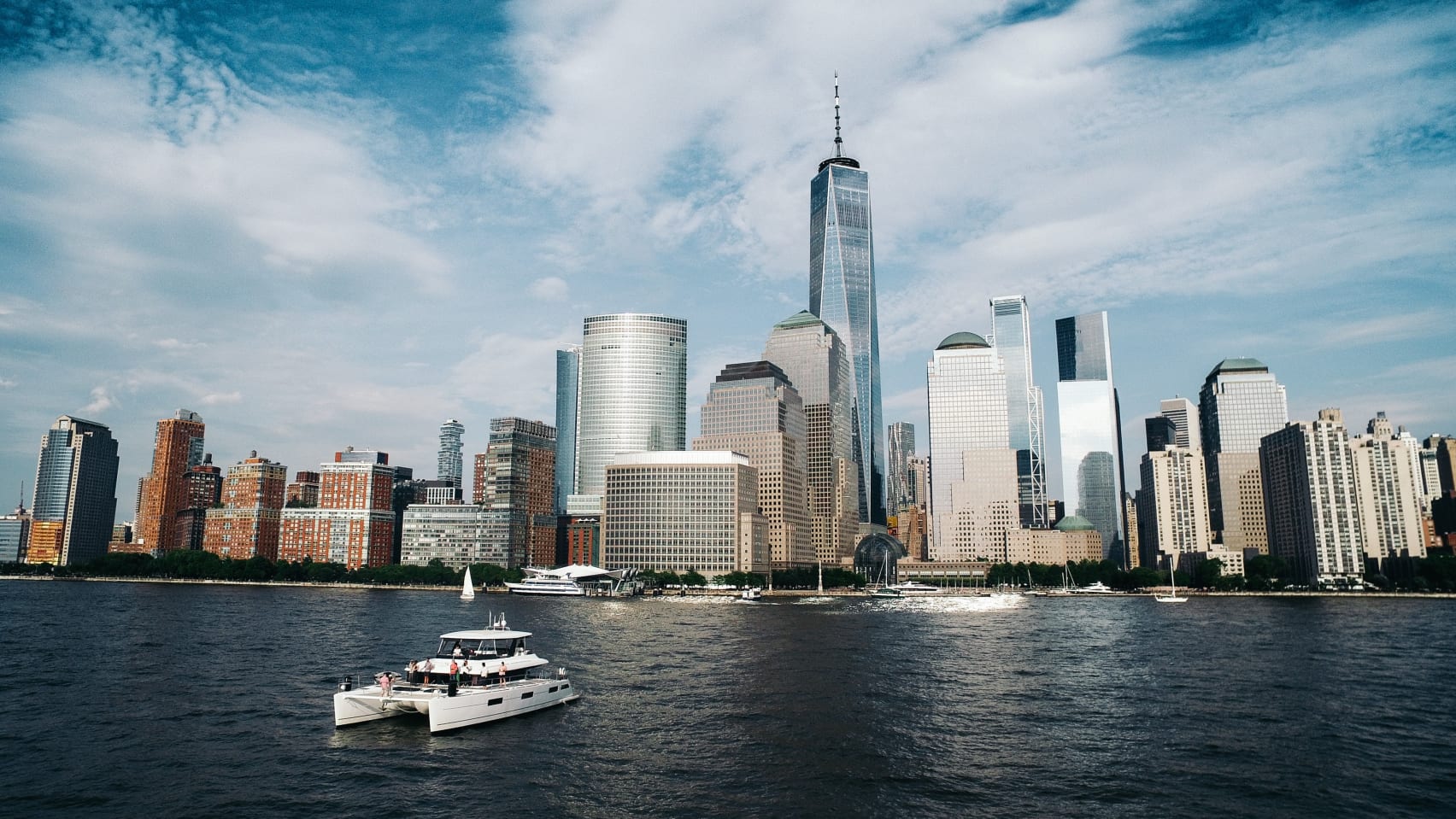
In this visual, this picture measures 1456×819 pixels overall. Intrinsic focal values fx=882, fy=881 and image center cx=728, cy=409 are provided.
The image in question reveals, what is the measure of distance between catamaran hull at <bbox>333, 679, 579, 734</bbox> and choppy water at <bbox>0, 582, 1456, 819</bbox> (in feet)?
3.85

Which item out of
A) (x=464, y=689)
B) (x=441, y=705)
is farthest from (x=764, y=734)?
(x=441, y=705)

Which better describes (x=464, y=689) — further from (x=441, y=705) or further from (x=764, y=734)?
(x=764, y=734)

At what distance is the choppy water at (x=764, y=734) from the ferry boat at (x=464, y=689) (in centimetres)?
140

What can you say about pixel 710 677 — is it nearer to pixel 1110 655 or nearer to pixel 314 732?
pixel 314 732

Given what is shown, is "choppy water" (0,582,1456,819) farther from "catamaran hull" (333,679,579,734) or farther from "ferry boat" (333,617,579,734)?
"ferry boat" (333,617,579,734)

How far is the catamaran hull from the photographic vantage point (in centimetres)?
5966

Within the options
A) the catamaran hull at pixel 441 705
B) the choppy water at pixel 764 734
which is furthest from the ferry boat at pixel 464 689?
the choppy water at pixel 764 734

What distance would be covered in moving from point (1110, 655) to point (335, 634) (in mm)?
102580

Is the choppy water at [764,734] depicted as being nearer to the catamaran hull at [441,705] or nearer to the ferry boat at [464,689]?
the catamaran hull at [441,705]

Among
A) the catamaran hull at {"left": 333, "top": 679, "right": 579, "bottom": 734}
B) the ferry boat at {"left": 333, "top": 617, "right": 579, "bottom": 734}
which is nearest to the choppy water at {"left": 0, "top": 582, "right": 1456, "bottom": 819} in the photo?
the catamaran hull at {"left": 333, "top": 679, "right": 579, "bottom": 734}

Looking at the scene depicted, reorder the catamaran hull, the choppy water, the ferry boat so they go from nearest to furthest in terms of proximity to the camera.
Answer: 1. the choppy water
2. the catamaran hull
3. the ferry boat

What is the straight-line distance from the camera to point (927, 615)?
189625 mm

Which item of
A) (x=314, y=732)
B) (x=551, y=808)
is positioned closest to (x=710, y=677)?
(x=314, y=732)

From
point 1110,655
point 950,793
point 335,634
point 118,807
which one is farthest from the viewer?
point 335,634
